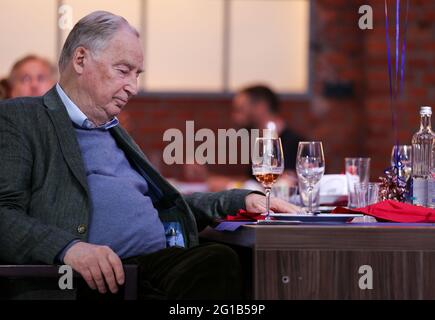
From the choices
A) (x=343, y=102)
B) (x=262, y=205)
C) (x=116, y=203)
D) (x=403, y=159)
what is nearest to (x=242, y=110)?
(x=343, y=102)

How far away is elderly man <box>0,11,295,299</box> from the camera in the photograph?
6.96ft

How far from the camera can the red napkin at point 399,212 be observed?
7.50 feet

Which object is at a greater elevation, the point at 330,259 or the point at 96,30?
the point at 96,30

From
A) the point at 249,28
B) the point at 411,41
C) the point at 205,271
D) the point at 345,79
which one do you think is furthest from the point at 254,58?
the point at 205,271

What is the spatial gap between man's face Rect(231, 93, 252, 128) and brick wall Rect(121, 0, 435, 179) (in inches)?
12.2

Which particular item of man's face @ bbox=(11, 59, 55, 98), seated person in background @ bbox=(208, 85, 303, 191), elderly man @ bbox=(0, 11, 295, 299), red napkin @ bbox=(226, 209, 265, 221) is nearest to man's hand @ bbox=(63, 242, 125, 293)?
elderly man @ bbox=(0, 11, 295, 299)

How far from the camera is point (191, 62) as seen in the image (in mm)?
6051

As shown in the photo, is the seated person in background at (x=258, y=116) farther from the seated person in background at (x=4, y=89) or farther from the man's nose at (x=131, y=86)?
the man's nose at (x=131, y=86)

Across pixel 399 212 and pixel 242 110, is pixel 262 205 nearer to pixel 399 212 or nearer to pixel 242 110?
pixel 399 212

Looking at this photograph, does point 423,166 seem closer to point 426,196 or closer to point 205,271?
point 426,196

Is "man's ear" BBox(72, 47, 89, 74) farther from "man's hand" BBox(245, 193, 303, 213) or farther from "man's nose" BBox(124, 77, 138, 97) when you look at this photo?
"man's hand" BBox(245, 193, 303, 213)

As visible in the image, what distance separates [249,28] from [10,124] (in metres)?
3.88

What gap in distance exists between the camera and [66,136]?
2.37m

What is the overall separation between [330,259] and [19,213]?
70 centimetres
